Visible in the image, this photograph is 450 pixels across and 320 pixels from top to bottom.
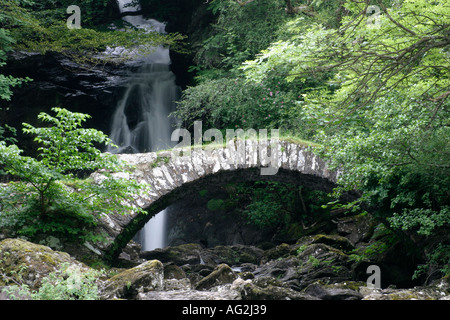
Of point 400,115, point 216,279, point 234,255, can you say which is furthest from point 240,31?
point 216,279

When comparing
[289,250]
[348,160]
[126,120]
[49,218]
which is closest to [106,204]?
[49,218]

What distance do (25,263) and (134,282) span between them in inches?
37.7

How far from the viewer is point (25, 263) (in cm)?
391

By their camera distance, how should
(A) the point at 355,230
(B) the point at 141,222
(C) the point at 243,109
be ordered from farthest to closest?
(C) the point at 243,109
(A) the point at 355,230
(B) the point at 141,222

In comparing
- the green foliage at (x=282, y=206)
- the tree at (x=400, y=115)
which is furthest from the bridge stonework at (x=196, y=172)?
the green foliage at (x=282, y=206)

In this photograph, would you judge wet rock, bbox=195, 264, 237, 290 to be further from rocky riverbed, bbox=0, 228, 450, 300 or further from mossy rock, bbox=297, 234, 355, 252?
mossy rock, bbox=297, 234, 355, 252

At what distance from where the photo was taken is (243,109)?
1128cm

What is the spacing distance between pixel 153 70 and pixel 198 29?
2201 mm

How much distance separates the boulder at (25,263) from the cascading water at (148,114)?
31.0 ft

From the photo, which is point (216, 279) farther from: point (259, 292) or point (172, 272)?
point (259, 292)

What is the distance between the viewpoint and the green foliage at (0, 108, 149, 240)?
5.16 meters

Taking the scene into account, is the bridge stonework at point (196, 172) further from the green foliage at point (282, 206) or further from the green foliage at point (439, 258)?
the green foliage at point (282, 206)
